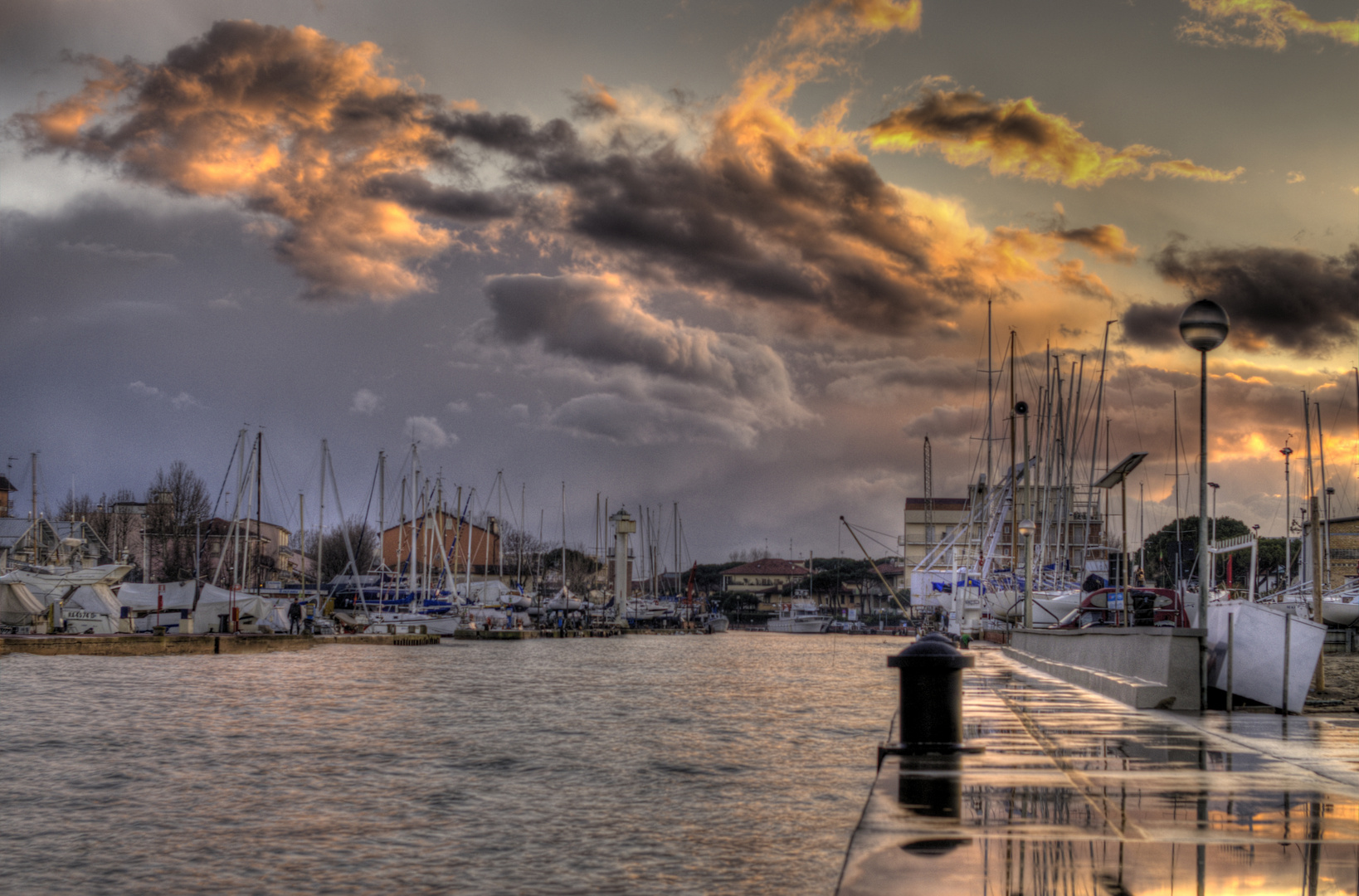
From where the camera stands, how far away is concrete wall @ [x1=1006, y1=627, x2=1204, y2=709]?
1498cm

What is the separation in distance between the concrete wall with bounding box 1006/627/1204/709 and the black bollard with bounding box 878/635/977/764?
6056mm

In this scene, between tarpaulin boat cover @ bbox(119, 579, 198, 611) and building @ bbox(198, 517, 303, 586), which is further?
building @ bbox(198, 517, 303, 586)

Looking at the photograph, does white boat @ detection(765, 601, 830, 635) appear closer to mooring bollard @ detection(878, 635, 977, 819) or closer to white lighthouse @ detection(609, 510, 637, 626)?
white lighthouse @ detection(609, 510, 637, 626)

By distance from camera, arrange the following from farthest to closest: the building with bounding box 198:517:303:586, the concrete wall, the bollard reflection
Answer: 1. the building with bounding box 198:517:303:586
2. the concrete wall
3. the bollard reflection

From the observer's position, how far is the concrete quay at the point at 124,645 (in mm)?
50125

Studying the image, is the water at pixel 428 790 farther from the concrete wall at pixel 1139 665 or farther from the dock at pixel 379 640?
the dock at pixel 379 640

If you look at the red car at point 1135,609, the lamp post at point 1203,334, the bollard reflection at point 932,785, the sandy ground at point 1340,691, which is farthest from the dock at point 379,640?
the bollard reflection at point 932,785

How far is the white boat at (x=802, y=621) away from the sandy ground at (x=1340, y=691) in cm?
10977

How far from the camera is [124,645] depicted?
5122cm

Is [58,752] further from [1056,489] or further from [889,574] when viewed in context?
[889,574]

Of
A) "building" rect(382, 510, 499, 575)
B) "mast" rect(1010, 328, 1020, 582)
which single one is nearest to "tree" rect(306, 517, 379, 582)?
"building" rect(382, 510, 499, 575)

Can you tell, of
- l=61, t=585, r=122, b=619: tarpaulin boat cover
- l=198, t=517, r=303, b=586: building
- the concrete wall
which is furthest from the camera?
l=198, t=517, r=303, b=586: building

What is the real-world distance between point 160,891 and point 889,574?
189 m

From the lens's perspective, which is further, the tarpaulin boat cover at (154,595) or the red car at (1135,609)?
the tarpaulin boat cover at (154,595)
